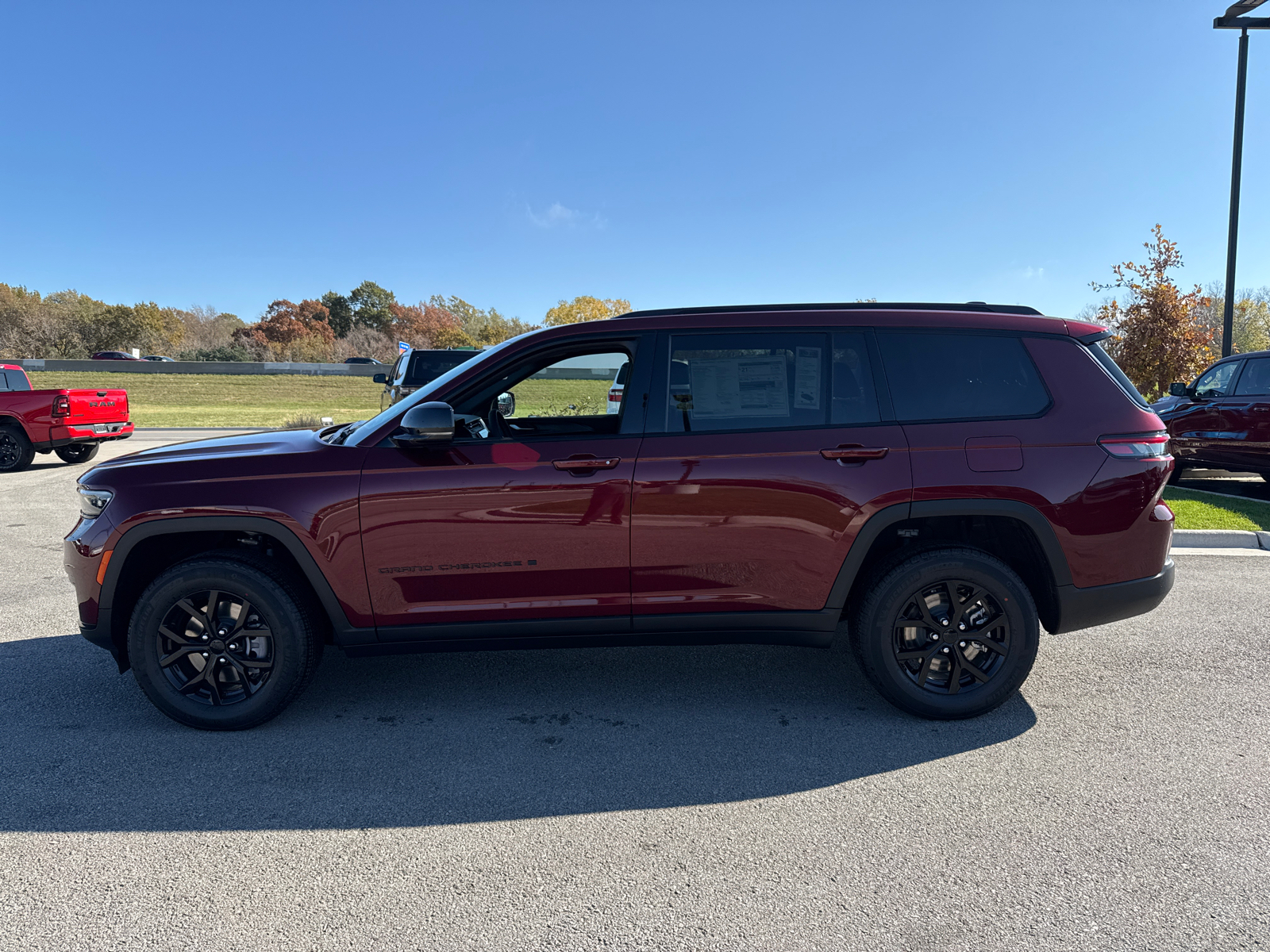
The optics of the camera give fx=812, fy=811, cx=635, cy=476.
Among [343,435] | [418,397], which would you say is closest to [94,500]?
[343,435]

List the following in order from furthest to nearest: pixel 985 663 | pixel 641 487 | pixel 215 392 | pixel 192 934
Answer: pixel 215 392 → pixel 985 663 → pixel 641 487 → pixel 192 934

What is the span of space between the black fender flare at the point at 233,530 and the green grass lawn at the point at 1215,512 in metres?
7.27

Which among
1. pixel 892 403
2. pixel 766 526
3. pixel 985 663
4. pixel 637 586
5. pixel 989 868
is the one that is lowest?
pixel 989 868

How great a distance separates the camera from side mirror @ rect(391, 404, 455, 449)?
10.9 feet

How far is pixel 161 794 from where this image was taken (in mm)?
3072

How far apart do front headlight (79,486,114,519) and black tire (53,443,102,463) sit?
1234 centimetres

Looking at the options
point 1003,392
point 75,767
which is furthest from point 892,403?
point 75,767

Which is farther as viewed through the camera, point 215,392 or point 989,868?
point 215,392

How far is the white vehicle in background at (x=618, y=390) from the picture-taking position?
3.70 meters

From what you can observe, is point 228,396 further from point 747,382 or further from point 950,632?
point 950,632

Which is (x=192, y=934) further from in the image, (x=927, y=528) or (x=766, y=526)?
(x=927, y=528)

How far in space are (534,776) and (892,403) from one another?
7.27 ft

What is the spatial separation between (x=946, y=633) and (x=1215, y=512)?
657cm

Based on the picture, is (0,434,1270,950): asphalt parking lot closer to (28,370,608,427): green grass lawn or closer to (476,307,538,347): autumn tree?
(28,370,608,427): green grass lawn
